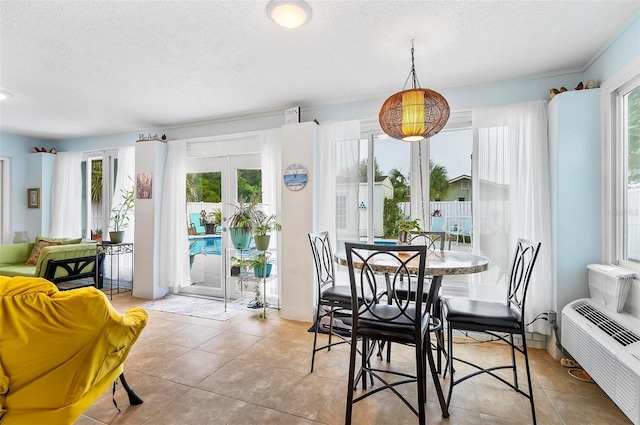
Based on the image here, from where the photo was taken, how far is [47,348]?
1291mm

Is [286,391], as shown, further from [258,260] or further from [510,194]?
[510,194]

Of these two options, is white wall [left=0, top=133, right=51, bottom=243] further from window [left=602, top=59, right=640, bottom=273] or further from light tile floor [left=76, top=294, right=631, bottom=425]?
window [left=602, top=59, right=640, bottom=273]

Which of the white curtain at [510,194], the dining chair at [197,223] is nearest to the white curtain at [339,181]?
the white curtain at [510,194]

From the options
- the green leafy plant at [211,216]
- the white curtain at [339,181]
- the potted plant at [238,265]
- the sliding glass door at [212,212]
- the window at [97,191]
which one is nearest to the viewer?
the white curtain at [339,181]

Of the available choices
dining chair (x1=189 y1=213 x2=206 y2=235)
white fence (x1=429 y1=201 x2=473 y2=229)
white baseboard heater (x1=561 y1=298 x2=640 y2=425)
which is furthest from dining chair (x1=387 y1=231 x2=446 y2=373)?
dining chair (x1=189 y1=213 x2=206 y2=235)

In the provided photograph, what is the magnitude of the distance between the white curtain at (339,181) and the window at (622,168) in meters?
2.13

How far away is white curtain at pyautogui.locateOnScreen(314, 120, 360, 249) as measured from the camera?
134 inches

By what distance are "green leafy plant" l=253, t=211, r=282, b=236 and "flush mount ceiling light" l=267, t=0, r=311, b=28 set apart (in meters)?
2.21

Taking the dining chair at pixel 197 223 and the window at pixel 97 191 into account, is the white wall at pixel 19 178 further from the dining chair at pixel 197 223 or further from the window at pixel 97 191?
the dining chair at pixel 197 223

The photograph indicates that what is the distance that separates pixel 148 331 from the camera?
3170 mm

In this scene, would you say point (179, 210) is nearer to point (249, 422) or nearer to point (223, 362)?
point (223, 362)

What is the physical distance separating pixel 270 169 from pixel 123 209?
273 centimetres

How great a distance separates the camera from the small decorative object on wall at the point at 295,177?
349 centimetres

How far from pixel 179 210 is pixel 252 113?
176cm
